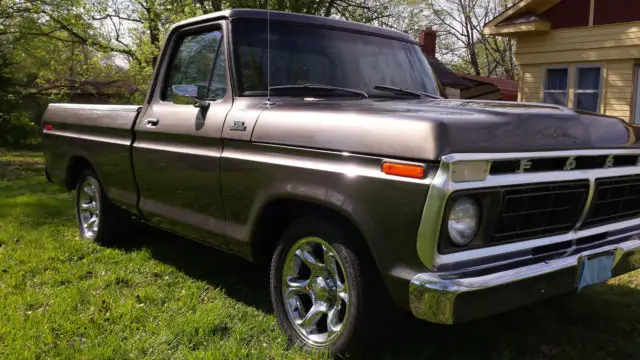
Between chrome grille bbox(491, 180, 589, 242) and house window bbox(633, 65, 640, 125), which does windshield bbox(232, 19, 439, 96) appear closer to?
chrome grille bbox(491, 180, 589, 242)

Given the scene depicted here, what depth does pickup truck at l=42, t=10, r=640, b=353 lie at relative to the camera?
2393 millimetres

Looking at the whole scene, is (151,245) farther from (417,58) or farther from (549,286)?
(549,286)

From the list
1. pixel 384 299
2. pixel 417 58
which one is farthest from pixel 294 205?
pixel 417 58

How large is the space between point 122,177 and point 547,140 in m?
3.35

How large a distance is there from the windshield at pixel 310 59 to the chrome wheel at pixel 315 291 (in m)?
1.14

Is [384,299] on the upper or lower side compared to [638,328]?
upper

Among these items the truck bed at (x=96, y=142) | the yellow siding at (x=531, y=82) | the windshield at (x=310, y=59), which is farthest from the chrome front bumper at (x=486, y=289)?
the yellow siding at (x=531, y=82)

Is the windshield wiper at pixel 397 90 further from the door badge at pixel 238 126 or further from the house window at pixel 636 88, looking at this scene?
the house window at pixel 636 88

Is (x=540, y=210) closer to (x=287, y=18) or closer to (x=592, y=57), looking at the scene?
(x=287, y=18)

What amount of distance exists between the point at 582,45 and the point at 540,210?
464 inches

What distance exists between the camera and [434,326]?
3.52 metres

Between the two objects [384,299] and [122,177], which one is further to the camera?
[122,177]

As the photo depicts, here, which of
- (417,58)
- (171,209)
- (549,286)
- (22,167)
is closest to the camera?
(549,286)

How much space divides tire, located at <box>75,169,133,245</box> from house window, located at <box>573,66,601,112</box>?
11.3 m
